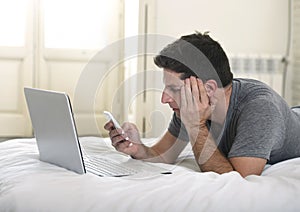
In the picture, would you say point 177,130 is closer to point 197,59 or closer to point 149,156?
point 149,156

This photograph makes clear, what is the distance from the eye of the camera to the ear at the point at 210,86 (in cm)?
156

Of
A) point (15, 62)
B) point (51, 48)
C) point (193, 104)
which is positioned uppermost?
point (193, 104)

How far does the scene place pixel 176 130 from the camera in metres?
1.88

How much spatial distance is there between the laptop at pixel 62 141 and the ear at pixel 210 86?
0.27 meters

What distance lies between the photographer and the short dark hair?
1553 mm

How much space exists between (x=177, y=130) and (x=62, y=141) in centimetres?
55

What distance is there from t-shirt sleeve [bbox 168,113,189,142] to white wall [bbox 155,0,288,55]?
2.04 metres

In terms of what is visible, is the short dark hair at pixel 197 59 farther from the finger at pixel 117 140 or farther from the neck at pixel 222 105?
the finger at pixel 117 140

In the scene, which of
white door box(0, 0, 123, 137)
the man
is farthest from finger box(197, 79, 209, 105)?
white door box(0, 0, 123, 137)

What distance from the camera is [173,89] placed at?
1.55m

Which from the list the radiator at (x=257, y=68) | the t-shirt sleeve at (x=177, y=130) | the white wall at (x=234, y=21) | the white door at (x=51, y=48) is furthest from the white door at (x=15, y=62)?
the t-shirt sleeve at (x=177, y=130)

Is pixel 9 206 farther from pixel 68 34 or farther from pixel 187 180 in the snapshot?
pixel 68 34

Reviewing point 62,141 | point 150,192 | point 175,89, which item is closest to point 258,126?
point 175,89

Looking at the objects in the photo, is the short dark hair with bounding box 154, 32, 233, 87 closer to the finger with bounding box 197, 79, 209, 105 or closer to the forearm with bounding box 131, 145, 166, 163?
the finger with bounding box 197, 79, 209, 105
